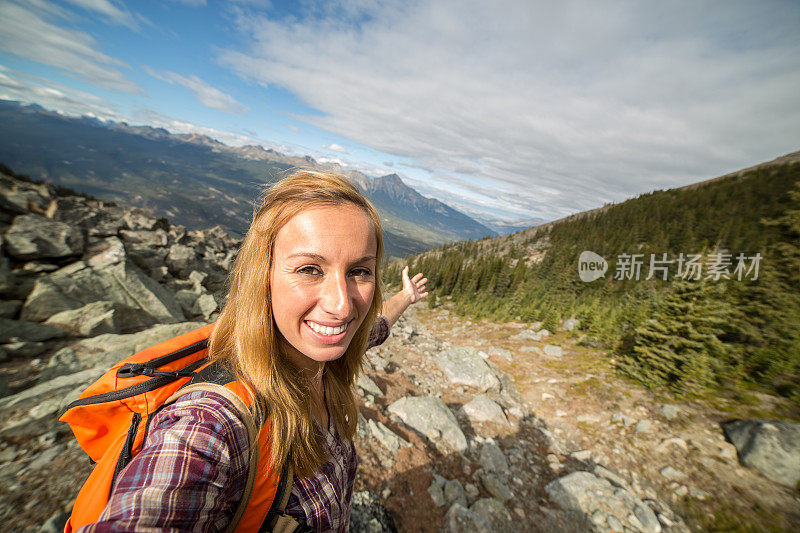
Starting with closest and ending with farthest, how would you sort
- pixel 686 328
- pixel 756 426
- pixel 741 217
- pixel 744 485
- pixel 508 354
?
pixel 744 485
pixel 756 426
pixel 686 328
pixel 508 354
pixel 741 217

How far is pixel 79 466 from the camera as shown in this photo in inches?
129

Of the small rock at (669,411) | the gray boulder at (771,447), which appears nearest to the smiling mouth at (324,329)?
the gray boulder at (771,447)

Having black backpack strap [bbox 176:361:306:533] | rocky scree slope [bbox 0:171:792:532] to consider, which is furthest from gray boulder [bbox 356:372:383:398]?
black backpack strap [bbox 176:361:306:533]

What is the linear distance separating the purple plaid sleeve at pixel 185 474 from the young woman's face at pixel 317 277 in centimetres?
52

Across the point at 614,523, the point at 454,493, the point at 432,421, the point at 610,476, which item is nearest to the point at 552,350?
the point at 610,476

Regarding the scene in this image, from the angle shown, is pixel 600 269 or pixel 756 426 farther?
pixel 600 269

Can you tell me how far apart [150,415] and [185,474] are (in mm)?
452

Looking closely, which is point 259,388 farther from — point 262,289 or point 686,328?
point 686,328

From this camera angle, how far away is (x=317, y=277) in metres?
1.72

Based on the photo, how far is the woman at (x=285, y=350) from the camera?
121 cm

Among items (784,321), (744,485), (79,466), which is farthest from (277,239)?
(784,321)

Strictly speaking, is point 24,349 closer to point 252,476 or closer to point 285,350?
point 285,350

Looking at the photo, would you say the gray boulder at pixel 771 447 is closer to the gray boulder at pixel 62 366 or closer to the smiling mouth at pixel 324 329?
the smiling mouth at pixel 324 329

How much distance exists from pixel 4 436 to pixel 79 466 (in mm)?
1027
